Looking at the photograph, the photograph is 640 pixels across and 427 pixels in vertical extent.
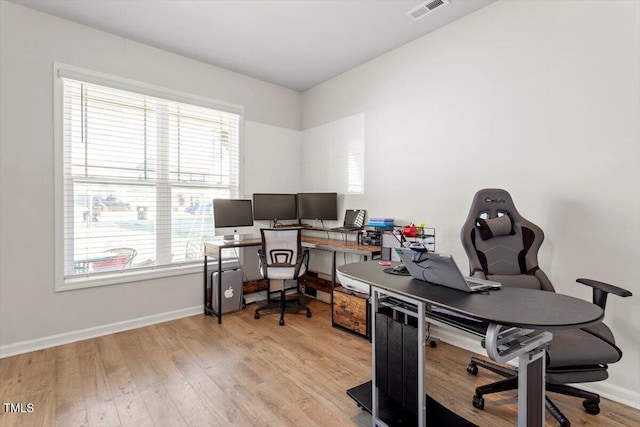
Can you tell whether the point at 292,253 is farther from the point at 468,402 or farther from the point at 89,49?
the point at 89,49

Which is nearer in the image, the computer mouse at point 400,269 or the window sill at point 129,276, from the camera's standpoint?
the computer mouse at point 400,269

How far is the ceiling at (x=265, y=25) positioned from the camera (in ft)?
8.69

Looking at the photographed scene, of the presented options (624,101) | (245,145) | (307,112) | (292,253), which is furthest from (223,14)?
(624,101)

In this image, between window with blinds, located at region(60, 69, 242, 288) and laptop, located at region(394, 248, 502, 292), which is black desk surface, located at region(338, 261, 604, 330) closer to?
laptop, located at region(394, 248, 502, 292)

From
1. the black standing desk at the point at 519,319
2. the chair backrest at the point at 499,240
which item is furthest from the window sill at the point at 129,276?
the chair backrest at the point at 499,240

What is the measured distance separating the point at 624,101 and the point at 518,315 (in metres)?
1.88

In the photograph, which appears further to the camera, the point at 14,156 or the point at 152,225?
the point at 152,225

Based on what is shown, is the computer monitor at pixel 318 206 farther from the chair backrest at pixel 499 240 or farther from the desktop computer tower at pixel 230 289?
the chair backrest at pixel 499 240

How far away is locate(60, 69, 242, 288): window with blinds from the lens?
301 centimetres

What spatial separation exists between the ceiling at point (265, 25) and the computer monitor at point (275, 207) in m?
1.65

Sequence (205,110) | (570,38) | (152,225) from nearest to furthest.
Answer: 1. (570,38)
2. (152,225)
3. (205,110)

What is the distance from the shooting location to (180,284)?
3611 mm

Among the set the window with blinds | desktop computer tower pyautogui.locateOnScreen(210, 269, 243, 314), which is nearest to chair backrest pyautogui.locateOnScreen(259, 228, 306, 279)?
desktop computer tower pyautogui.locateOnScreen(210, 269, 243, 314)

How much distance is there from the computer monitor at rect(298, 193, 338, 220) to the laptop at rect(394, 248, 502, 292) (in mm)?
2392
